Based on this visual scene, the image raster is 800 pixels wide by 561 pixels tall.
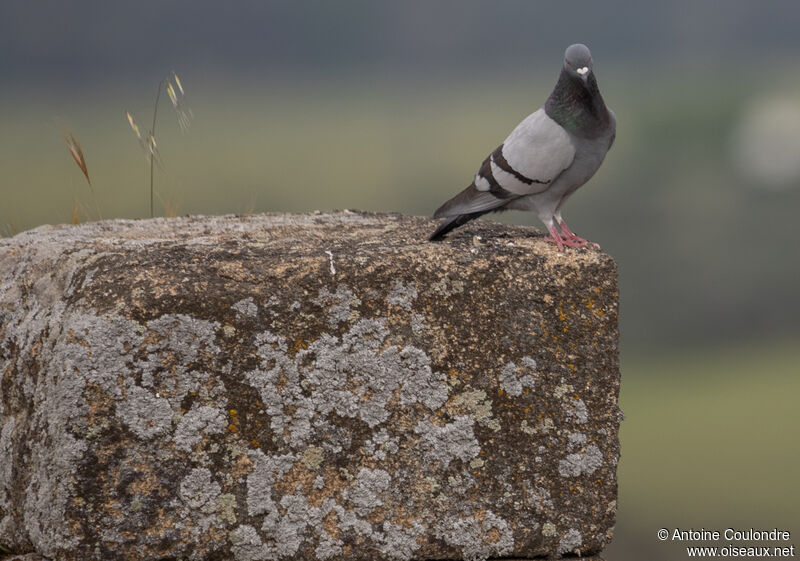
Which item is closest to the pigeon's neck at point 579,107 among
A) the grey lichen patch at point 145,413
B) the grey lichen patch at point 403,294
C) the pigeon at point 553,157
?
the pigeon at point 553,157

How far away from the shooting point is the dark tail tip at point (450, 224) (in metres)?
4.06

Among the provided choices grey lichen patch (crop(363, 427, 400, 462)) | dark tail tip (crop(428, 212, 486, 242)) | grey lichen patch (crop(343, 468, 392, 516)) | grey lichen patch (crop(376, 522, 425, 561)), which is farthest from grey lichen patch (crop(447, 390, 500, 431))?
dark tail tip (crop(428, 212, 486, 242))

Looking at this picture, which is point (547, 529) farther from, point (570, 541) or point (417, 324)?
point (417, 324)

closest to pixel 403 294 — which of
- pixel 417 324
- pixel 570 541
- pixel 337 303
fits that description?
pixel 417 324

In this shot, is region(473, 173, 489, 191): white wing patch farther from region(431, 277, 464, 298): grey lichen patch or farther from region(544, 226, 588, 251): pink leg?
region(431, 277, 464, 298): grey lichen patch

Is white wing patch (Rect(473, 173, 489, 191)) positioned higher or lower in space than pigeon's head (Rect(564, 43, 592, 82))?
lower

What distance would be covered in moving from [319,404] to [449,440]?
21.4 inches

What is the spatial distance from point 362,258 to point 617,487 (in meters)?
1.46

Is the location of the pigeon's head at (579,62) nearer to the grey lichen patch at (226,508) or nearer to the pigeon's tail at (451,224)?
the pigeon's tail at (451,224)

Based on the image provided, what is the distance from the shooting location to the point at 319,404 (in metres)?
3.65

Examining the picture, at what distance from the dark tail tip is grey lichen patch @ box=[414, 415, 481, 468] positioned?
82 centimetres

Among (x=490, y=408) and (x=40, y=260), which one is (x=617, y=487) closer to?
(x=490, y=408)

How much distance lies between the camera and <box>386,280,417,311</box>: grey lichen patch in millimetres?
3676

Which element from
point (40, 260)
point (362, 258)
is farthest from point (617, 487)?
point (40, 260)
